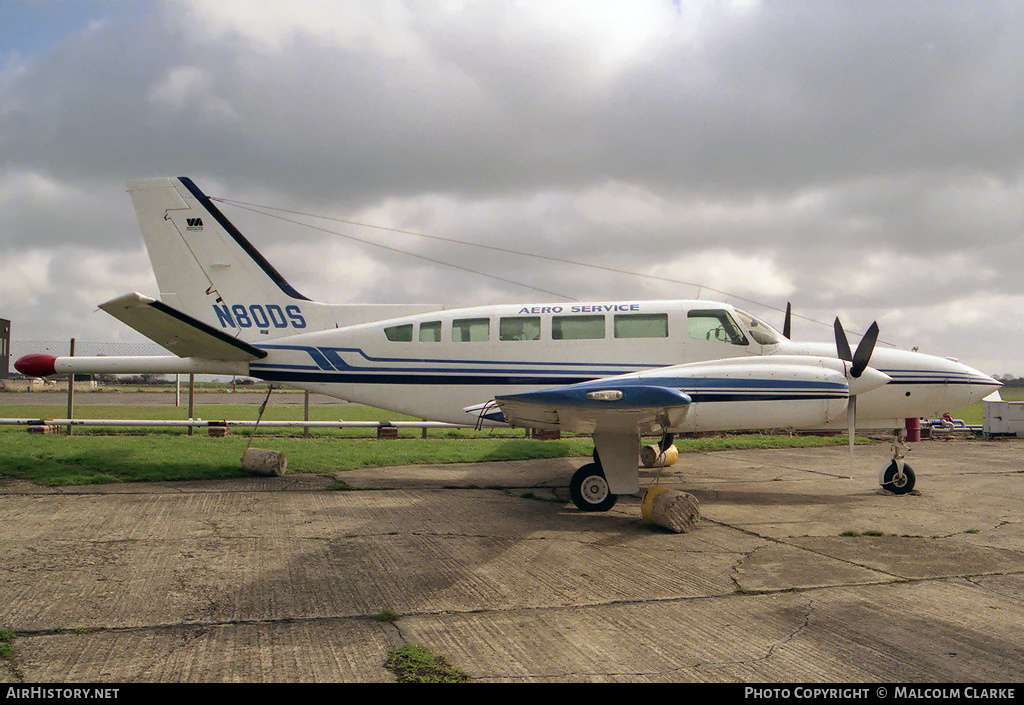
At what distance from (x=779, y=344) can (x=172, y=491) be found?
990cm

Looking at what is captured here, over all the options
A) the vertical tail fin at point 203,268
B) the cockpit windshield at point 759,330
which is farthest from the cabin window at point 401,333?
A: the cockpit windshield at point 759,330

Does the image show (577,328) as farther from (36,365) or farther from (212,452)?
(36,365)

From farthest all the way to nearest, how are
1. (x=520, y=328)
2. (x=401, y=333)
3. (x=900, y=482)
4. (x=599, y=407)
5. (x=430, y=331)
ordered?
(x=401, y=333) → (x=430, y=331) → (x=520, y=328) → (x=900, y=482) → (x=599, y=407)

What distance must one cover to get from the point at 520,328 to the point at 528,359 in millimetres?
559

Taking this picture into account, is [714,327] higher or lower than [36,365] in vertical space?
higher

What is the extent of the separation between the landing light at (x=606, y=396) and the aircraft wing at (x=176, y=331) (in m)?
6.89

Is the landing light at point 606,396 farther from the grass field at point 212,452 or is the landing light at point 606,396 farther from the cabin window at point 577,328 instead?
the grass field at point 212,452

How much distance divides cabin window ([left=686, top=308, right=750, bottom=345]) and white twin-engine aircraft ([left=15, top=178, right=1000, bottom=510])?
2 centimetres

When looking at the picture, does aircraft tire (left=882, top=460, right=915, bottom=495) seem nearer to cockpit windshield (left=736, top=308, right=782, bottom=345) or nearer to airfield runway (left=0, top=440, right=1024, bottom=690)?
airfield runway (left=0, top=440, right=1024, bottom=690)

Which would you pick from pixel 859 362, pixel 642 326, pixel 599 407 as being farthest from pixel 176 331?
pixel 859 362

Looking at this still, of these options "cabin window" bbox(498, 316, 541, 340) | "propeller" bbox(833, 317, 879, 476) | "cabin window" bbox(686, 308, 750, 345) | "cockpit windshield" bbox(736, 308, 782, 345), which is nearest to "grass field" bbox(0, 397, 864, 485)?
"cabin window" bbox(498, 316, 541, 340)

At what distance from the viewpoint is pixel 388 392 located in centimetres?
1166

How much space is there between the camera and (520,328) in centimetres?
1123
